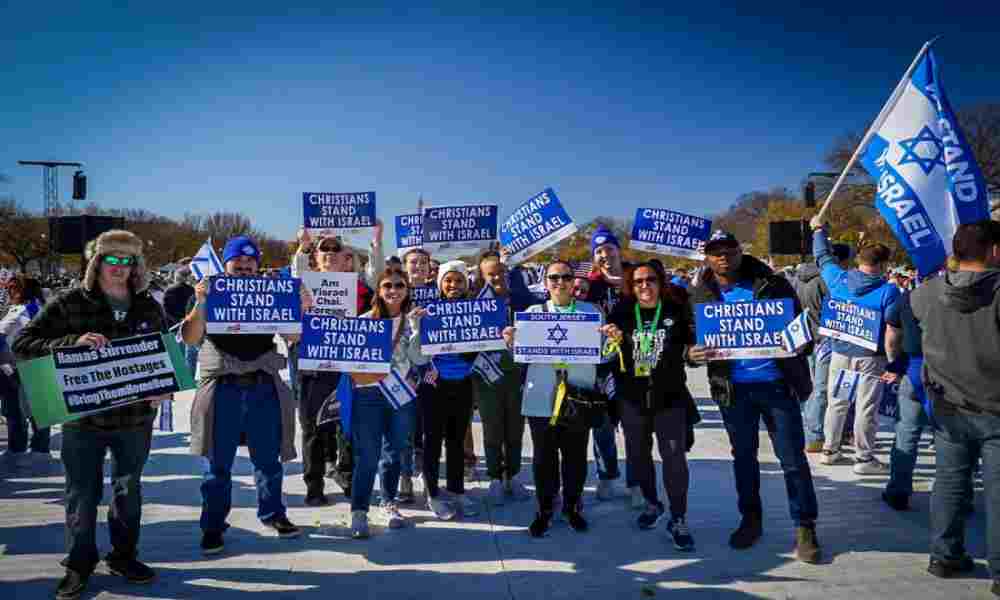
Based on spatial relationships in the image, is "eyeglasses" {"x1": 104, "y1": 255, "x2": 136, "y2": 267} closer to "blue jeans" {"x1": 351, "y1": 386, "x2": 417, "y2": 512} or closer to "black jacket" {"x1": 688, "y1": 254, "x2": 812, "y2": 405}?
"blue jeans" {"x1": 351, "y1": 386, "x2": 417, "y2": 512}

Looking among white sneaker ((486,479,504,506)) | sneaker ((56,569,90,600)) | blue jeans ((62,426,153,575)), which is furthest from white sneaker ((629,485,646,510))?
sneaker ((56,569,90,600))

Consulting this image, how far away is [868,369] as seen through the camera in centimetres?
655

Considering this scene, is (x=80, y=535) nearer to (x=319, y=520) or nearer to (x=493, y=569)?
(x=319, y=520)

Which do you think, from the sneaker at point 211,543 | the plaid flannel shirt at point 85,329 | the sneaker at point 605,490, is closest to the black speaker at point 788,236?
the sneaker at point 605,490

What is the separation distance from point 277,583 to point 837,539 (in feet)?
13.9

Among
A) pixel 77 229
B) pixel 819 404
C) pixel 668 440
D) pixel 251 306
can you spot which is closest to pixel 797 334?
pixel 668 440

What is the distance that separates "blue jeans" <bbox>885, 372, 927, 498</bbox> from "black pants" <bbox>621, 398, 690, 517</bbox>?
2.22m

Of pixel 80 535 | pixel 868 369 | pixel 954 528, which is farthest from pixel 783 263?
pixel 80 535

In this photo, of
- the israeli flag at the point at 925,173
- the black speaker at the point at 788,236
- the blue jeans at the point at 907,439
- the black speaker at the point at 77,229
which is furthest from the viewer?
the black speaker at the point at 788,236

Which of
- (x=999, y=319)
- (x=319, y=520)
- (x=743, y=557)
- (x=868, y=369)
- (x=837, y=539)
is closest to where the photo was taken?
(x=999, y=319)

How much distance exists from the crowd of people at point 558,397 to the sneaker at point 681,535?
1 centimetres

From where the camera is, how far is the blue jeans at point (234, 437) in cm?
460

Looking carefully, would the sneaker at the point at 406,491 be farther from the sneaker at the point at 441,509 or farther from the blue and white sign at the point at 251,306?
the blue and white sign at the point at 251,306

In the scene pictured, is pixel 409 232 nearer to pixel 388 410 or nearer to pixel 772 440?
pixel 388 410
